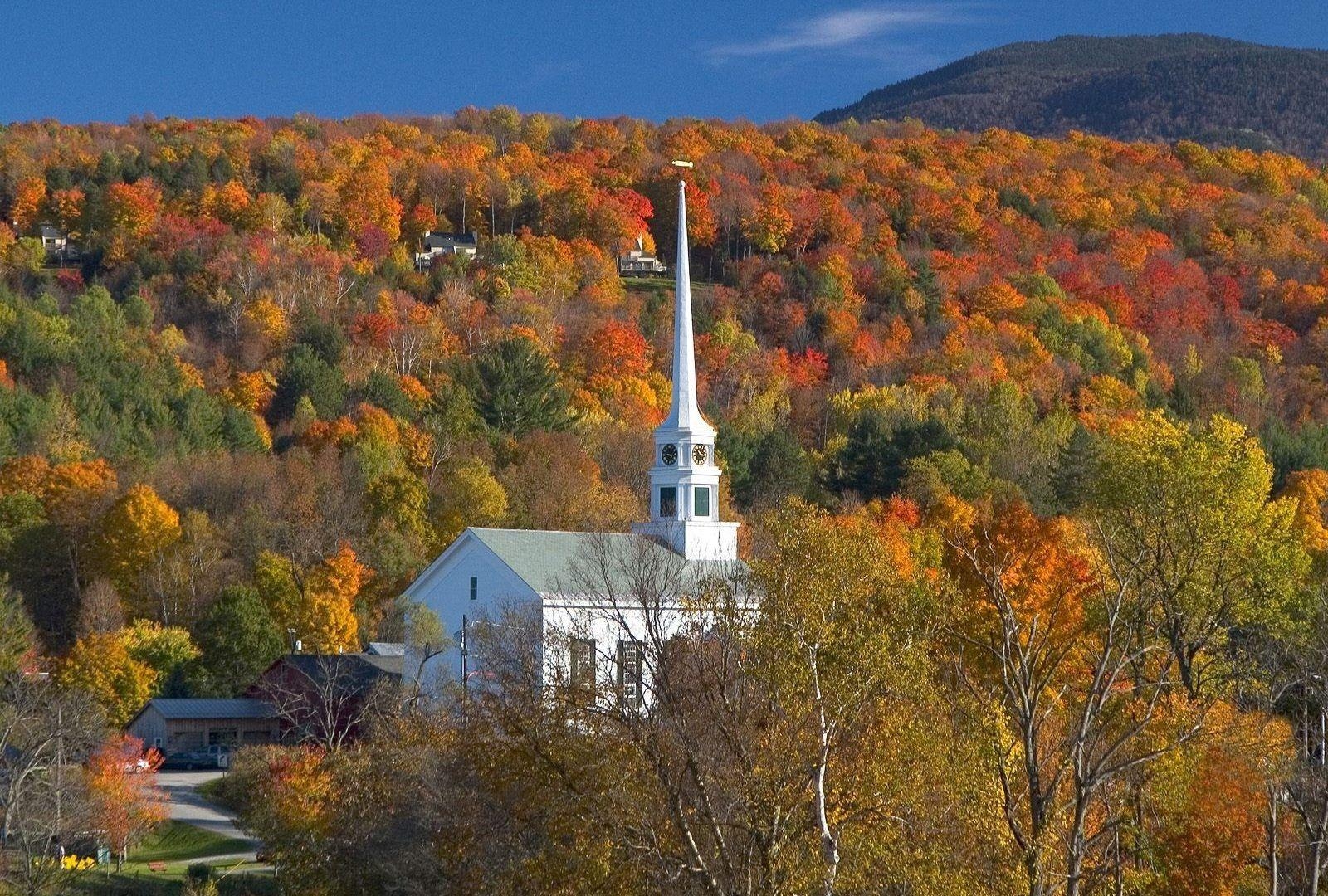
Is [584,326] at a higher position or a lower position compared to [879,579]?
higher

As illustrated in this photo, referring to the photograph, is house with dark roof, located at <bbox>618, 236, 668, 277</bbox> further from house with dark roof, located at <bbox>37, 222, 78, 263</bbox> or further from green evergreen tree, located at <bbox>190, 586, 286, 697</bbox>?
green evergreen tree, located at <bbox>190, 586, 286, 697</bbox>

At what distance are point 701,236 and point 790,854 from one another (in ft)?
411

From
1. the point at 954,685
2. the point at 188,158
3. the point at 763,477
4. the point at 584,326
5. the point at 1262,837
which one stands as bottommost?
the point at 1262,837

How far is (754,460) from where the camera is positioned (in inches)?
3588

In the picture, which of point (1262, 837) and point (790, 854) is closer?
point (790, 854)

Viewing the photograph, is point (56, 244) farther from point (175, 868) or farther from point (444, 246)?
point (175, 868)

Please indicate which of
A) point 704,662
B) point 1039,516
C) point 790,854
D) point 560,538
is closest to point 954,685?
point 704,662

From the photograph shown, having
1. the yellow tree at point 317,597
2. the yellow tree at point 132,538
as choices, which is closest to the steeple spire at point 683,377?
Answer: the yellow tree at point 317,597

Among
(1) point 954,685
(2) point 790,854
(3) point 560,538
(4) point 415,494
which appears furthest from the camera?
(4) point 415,494

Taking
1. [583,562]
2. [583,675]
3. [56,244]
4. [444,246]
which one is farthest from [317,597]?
[444,246]

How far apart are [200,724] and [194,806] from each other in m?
10.9

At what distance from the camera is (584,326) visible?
127750 millimetres

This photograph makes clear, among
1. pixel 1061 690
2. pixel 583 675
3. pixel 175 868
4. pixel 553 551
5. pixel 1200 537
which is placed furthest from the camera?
pixel 553 551

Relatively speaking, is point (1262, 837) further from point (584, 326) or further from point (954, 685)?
point (584, 326)
